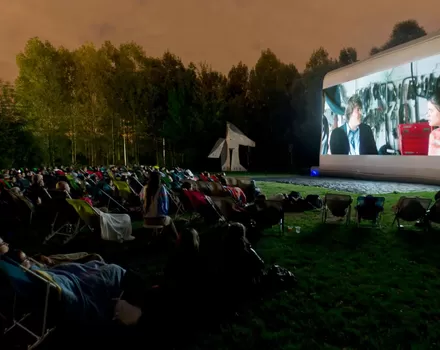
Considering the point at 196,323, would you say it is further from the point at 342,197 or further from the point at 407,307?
the point at 342,197

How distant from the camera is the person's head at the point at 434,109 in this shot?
53.2 ft

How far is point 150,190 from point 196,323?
123 inches

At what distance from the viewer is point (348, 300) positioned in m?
4.07

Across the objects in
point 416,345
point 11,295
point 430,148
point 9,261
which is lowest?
point 416,345

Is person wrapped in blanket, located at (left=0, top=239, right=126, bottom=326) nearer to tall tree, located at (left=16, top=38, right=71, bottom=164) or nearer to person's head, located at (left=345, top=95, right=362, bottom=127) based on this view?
person's head, located at (left=345, top=95, right=362, bottom=127)

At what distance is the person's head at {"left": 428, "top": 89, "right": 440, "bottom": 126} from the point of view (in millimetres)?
16203

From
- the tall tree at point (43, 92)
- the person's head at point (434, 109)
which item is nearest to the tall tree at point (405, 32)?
the person's head at point (434, 109)

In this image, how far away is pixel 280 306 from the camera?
391 centimetres

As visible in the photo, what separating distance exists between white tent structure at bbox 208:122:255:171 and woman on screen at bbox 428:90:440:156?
19.8 metres

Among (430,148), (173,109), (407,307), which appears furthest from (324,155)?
(407,307)

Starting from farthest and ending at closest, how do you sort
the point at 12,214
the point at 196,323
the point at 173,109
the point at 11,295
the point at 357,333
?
1. the point at 173,109
2. the point at 12,214
3. the point at 196,323
4. the point at 357,333
5. the point at 11,295

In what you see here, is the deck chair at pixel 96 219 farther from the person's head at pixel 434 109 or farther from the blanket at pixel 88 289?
the person's head at pixel 434 109

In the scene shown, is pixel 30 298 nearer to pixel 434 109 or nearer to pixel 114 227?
pixel 114 227

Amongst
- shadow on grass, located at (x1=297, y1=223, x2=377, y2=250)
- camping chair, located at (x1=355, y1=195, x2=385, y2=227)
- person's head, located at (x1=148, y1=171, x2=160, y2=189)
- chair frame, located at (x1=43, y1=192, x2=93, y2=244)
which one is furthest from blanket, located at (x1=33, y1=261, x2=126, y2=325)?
camping chair, located at (x1=355, y1=195, x2=385, y2=227)
